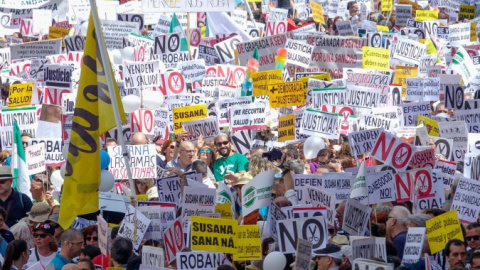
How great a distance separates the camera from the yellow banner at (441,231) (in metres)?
11.0

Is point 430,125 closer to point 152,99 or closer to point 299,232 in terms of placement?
point 152,99

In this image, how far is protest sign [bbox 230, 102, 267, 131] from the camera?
1750 cm

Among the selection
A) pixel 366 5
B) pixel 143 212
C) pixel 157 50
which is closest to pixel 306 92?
pixel 157 50

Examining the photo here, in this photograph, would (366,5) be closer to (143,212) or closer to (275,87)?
(275,87)

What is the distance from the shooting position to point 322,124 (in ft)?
56.0

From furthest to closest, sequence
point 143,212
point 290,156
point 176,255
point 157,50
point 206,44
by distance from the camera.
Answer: point 206,44 < point 157,50 < point 290,156 < point 143,212 < point 176,255

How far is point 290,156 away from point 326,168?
1.45 meters

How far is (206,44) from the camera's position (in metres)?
23.4

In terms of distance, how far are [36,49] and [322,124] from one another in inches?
256

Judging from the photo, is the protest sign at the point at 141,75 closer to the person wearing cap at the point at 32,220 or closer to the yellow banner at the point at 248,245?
the person wearing cap at the point at 32,220

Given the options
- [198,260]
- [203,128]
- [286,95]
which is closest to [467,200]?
[198,260]

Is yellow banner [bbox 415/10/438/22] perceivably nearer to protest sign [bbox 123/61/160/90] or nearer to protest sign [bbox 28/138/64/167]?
protest sign [bbox 123/61/160/90]

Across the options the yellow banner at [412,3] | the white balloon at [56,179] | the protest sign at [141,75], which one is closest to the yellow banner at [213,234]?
the white balloon at [56,179]

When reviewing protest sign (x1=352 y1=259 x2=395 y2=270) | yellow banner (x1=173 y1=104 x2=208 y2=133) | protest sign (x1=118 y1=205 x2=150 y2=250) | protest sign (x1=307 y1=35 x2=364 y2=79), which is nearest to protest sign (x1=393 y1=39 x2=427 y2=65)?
protest sign (x1=307 y1=35 x2=364 y2=79)
